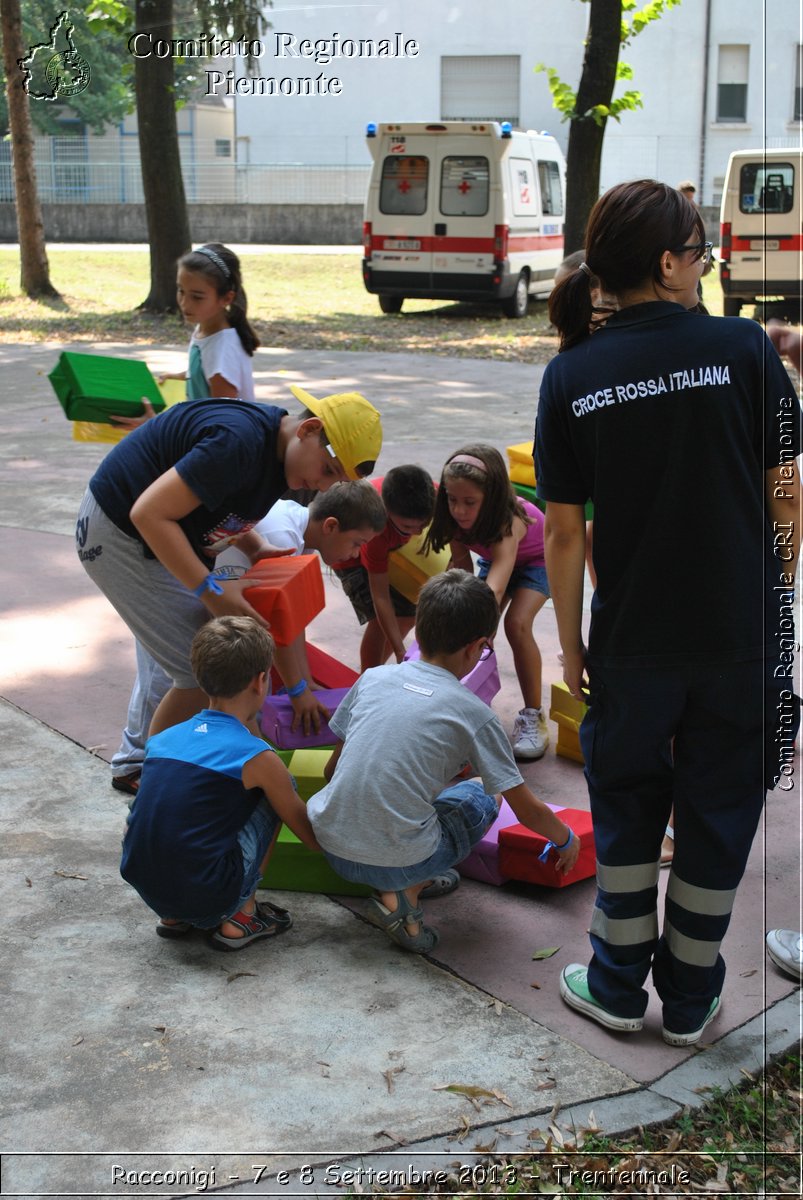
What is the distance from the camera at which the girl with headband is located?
4473mm

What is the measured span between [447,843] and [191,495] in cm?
120

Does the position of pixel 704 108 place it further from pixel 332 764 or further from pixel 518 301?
pixel 332 764

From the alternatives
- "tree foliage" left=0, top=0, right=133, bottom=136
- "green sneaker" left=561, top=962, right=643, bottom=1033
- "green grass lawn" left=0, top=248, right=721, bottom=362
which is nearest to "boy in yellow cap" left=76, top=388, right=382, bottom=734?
"green sneaker" left=561, top=962, right=643, bottom=1033

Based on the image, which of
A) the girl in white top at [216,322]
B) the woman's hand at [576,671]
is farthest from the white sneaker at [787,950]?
the girl in white top at [216,322]

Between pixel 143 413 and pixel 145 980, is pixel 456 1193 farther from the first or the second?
pixel 143 413

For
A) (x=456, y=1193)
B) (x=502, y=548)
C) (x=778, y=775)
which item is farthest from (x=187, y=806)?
(x=502, y=548)

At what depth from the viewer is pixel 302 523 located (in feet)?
16.0

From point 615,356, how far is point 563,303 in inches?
7.7

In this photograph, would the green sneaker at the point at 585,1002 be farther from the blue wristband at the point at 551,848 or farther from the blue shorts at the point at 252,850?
the blue shorts at the point at 252,850

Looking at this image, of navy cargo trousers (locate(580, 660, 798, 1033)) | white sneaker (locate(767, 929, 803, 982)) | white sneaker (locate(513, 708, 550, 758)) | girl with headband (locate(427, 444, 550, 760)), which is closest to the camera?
navy cargo trousers (locate(580, 660, 798, 1033))

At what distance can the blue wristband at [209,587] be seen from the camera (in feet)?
12.1

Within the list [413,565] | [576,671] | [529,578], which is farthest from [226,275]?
[576,671]

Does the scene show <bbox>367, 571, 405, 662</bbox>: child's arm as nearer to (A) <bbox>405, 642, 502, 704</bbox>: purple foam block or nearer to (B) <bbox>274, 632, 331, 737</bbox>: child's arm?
(A) <bbox>405, 642, 502, 704</bbox>: purple foam block

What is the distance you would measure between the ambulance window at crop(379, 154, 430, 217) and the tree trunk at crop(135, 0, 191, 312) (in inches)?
152
